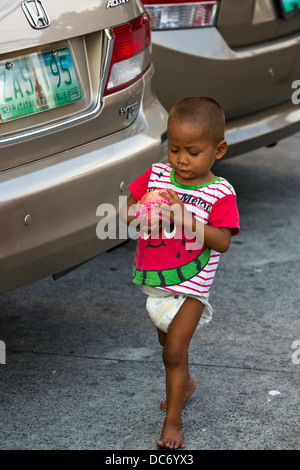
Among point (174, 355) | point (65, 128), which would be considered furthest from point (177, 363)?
point (65, 128)

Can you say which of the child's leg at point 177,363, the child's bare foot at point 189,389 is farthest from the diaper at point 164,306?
the child's bare foot at point 189,389

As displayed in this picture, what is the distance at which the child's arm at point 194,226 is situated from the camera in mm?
2746

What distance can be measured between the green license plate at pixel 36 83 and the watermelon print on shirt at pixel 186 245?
53cm

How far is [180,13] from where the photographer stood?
4.53m

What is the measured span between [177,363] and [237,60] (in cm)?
231

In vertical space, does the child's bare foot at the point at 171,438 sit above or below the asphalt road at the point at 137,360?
above

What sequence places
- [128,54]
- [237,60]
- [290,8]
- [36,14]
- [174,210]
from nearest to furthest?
[174,210]
[36,14]
[128,54]
[237,60]
[290,8]

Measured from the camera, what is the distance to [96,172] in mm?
3305

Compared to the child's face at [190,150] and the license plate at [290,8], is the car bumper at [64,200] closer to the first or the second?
the child's face at [190,150]

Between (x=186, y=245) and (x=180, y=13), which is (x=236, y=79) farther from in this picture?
(x=186, y=245)

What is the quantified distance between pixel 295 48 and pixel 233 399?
2531 mm

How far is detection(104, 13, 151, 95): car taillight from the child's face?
2.31ft
